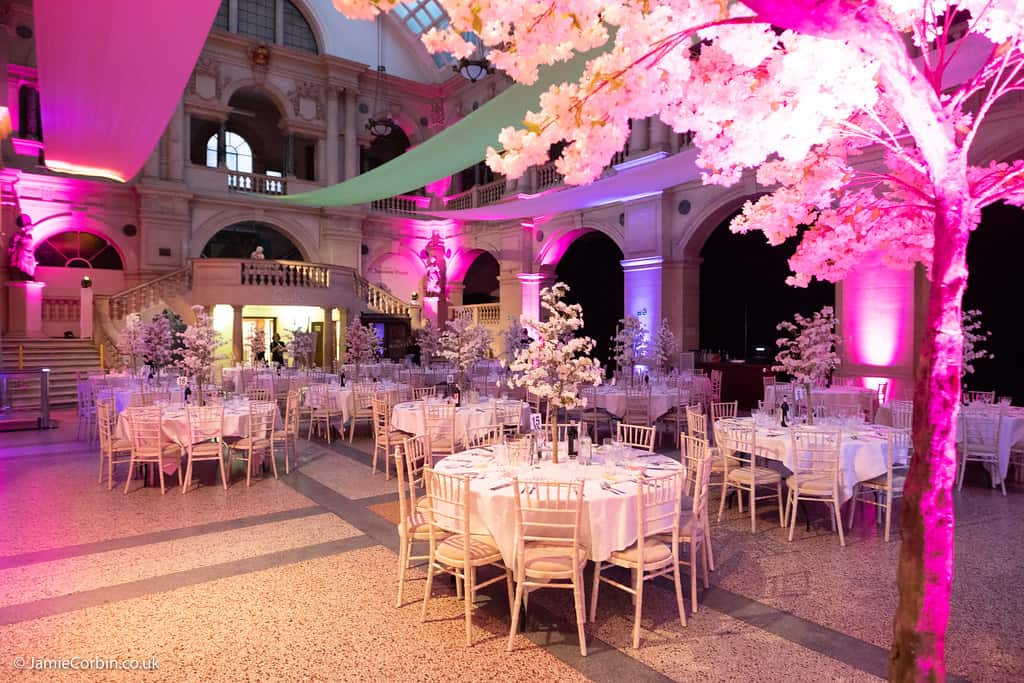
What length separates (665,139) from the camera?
40.0ft

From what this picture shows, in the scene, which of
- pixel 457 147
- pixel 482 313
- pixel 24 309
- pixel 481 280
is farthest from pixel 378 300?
pixel 457 147

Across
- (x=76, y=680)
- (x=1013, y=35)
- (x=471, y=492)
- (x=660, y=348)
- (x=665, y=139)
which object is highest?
(x=665, y=139)

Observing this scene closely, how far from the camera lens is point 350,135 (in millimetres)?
17797

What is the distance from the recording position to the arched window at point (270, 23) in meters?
16.5

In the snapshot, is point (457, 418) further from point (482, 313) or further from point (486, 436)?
point (482, 313)

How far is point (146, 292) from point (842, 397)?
13.2 meters

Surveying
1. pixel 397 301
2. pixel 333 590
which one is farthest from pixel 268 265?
pixel 333 590

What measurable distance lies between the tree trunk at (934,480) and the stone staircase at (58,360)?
43.7 feet

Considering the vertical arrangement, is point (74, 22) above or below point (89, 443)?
above

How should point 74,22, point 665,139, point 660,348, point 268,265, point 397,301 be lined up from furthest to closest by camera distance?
1. point 397,301
2. point 268,265
3. point 665,139
4. point 660,348
5. point 74,22

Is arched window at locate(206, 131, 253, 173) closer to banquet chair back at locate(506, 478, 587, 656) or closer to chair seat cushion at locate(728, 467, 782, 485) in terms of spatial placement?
chair seat cushion at locate(728, 467, 782, 485)

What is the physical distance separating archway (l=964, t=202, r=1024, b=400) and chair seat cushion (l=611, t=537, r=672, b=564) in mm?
7691

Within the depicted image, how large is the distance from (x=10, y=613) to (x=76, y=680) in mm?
987

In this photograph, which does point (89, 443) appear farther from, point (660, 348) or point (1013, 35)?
point (1013, 35)
